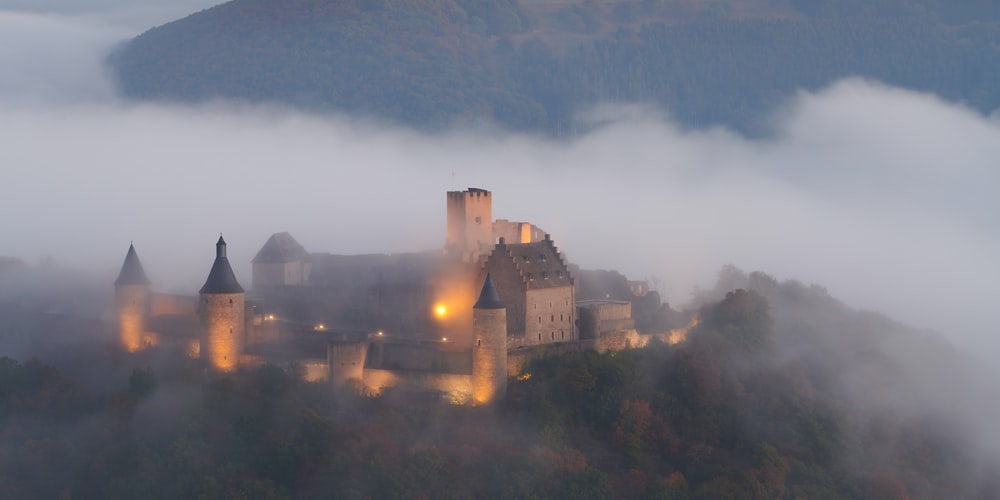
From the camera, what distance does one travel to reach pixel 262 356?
5153 centimetres

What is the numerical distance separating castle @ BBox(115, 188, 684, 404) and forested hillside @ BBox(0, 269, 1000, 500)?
0.83 metres

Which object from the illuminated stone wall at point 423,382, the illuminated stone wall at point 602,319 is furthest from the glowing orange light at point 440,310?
the illuminated stone wall at point 602,319

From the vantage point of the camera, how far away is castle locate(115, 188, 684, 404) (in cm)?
4912

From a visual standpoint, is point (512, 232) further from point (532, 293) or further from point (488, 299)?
point (488, 299)

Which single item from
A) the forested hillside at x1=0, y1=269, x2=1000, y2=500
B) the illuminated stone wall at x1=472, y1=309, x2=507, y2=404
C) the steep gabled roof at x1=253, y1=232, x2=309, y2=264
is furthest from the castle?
the steep gabled roof at x1=253, y1=232, x2=309, y2=264

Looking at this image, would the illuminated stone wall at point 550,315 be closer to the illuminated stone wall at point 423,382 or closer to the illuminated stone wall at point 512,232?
the illuminated stone wall at point 423,382

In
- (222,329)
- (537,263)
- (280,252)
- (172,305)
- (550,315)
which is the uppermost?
(280,252)

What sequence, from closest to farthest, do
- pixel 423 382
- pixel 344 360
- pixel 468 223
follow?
pixel 423 382
pixel 344 360
pixel 468 223

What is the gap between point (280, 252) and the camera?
61.4 metres

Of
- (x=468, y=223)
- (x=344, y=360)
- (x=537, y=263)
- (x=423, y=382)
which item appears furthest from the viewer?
(x=468, y=223)

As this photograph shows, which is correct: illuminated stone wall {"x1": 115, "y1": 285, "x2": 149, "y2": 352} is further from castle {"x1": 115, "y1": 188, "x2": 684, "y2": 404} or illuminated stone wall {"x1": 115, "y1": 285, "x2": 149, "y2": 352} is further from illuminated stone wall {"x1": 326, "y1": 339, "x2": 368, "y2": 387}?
illuminated stone wall {"x1": 326, "y1": 339, "x2": 368, "y2": 387}

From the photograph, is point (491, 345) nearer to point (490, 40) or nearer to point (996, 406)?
point (996, 406)

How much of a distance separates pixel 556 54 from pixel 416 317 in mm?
94280

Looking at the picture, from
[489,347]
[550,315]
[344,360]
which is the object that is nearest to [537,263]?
[550,315]
